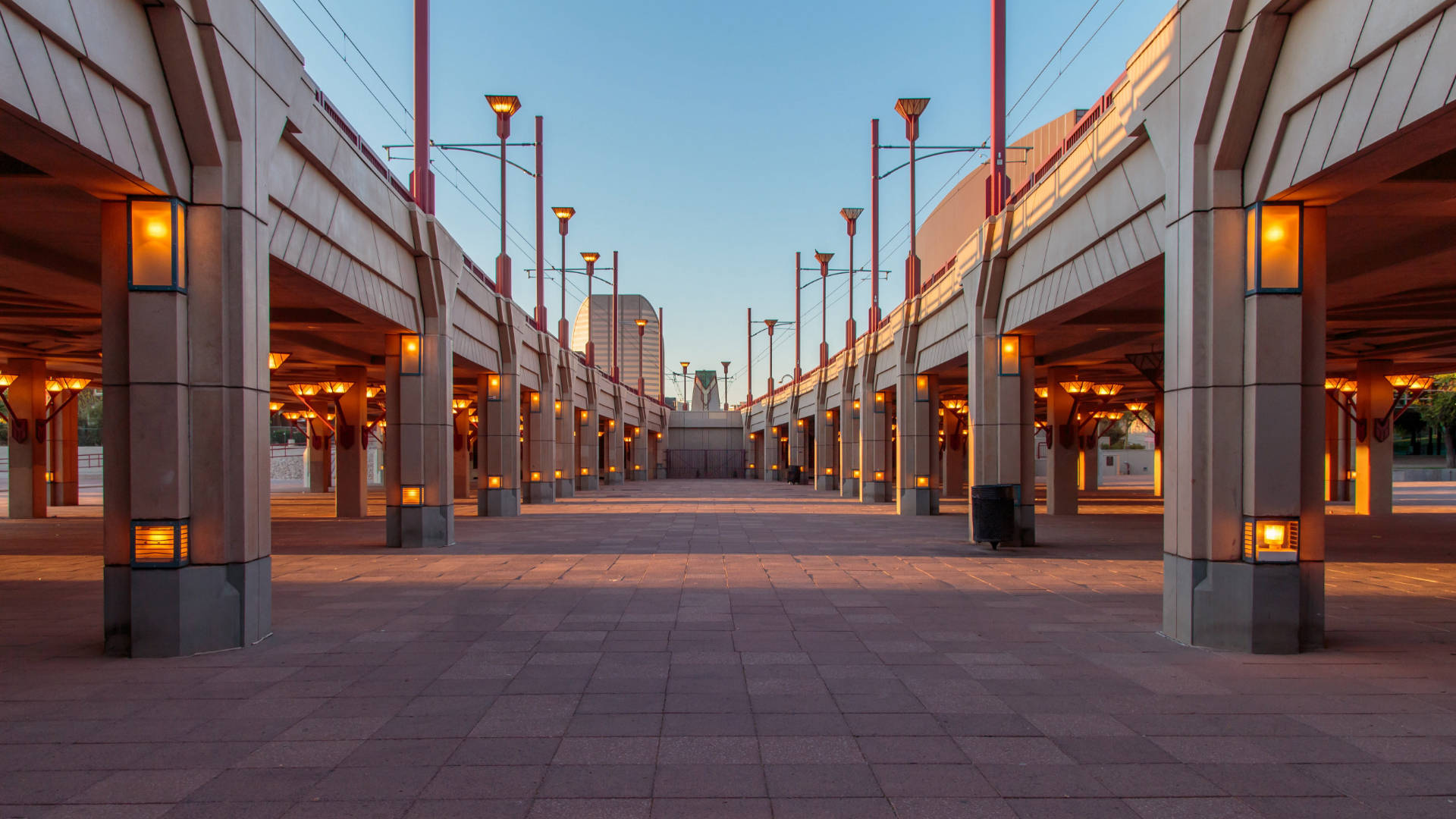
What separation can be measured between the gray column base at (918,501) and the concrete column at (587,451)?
1965cm

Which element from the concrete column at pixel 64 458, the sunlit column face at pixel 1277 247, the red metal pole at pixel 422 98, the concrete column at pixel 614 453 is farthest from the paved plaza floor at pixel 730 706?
the concrete column at pixel 614 453

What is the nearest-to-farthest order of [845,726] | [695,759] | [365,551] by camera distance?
[695,759], [845,726], [365,551]

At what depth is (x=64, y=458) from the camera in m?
30.5

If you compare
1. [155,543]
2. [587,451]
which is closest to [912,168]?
[155,543]

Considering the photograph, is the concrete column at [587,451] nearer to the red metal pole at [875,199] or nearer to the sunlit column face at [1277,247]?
the red metal pole at [875,199]

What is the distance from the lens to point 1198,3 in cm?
809

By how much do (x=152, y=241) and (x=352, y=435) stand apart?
18.8 metres

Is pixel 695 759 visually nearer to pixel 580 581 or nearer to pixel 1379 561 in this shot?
pixel 580 581

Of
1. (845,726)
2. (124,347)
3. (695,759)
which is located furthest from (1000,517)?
(124,347)

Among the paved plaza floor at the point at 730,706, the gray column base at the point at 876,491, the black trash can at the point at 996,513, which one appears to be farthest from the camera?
the gray column base at the point at 876,491

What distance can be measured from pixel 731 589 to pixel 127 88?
8256 mm

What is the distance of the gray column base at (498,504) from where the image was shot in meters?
25.3

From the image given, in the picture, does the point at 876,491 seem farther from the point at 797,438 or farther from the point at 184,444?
the point at 184,444

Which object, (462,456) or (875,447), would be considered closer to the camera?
(875,447)
